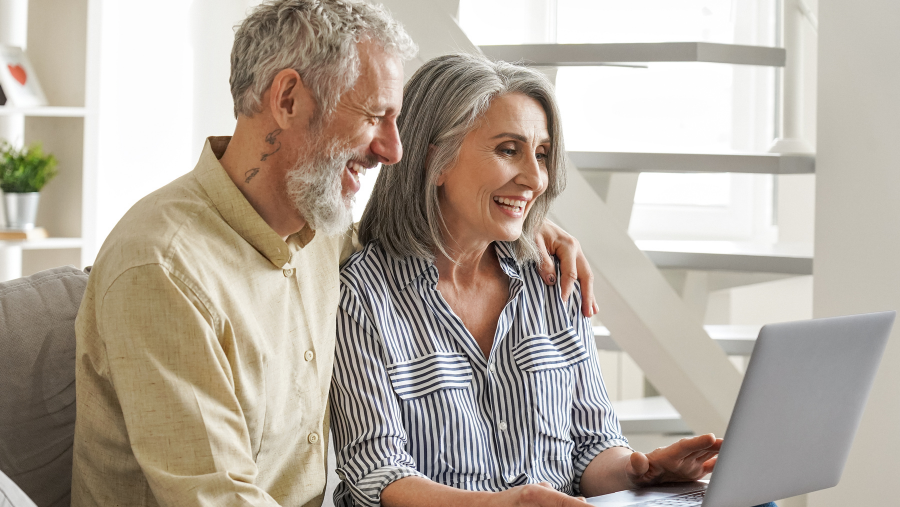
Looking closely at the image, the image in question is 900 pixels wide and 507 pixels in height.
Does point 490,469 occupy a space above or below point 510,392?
below

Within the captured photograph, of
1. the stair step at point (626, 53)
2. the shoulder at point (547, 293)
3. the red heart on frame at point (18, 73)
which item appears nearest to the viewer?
the shoulder at point (547, 293)

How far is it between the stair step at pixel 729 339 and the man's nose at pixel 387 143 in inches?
46.4

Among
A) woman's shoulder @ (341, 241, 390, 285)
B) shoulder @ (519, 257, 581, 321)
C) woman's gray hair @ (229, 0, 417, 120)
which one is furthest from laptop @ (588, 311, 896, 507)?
woman's gray hair @ (229, 0, 417, 120)

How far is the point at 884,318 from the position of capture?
132cm

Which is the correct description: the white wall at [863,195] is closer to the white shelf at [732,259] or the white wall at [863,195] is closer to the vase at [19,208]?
the white shelf at [732,259]

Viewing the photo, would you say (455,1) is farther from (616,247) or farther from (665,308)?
(665,308)

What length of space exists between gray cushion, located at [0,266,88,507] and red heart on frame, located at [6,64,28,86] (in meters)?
2.32

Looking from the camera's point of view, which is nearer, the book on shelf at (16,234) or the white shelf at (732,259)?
the white shelf at (732,259)

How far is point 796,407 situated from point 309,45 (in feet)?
2.70

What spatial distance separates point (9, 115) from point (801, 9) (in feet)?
9.11

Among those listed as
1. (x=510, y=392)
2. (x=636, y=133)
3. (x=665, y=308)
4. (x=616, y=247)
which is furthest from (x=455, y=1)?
(x=636, y=133)

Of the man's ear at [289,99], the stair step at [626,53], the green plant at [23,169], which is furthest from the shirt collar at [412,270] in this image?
the green plant at [23,169]

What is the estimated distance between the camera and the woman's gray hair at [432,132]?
65.3 inches

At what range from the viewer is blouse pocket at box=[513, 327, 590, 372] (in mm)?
1645
